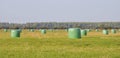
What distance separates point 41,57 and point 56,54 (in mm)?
1298

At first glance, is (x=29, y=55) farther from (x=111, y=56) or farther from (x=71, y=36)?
(x=71, y=36)

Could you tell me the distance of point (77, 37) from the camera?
32062 millimetres

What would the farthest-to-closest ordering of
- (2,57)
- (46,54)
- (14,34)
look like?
(14,34) < (46,54) < (2,57)

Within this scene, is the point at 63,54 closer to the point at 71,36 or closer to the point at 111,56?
the point at 111,56

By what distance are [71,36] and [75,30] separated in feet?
2.27

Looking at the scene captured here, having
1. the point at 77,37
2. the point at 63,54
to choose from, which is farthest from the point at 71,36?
the point at 63,54

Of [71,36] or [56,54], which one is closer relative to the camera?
[56,54]

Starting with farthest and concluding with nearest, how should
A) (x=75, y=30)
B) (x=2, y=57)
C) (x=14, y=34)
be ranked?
(x=14, y=34), (x=75, y=30), (x=2, y=57)

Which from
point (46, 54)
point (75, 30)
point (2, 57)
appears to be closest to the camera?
point (2, 57)

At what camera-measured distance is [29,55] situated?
54.7 feet

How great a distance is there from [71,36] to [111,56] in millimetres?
15681

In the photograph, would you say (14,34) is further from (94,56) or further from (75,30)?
(94,56)

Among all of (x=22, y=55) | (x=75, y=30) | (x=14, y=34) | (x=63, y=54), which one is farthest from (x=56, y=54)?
(x=14, y=34)

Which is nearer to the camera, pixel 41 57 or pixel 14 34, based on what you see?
pixel 41 57
